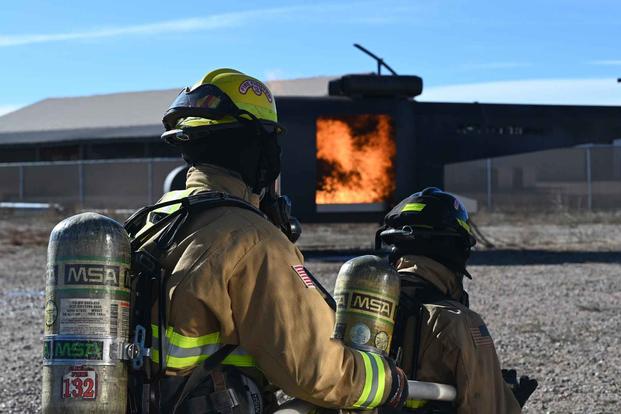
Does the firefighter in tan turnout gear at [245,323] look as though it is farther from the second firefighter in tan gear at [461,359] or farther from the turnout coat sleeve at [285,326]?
the second firefighter in tan gear at [461,359]

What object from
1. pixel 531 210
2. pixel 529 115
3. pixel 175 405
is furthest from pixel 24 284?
pixel 531 210

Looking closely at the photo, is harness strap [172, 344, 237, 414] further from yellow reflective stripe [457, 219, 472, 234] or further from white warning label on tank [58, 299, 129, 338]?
yellow reflective stripe [457, 219, 472, 234]

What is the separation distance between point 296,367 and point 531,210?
82.8ft

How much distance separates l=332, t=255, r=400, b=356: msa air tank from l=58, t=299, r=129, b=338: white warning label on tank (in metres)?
0.64

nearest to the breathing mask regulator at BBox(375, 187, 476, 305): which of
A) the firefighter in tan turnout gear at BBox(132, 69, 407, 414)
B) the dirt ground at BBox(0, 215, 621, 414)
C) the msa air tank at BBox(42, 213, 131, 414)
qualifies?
the firefighter in tan turnout gear at BBox(132, 69, 407, 414)

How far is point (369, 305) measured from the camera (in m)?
2.66

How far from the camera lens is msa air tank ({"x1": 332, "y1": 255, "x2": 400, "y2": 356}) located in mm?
2648

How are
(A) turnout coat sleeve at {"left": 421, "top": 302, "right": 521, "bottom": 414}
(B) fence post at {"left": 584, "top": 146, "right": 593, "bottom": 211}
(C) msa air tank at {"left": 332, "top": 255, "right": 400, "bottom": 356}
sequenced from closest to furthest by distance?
(C) msa air tank at {"left": 332, "top": 255, "right": 400, "bottom": 356}
(A) turnout coat sleeve at {"left": 421, "top": 302, "right": 521, "bottom": 414}
(B) fence post at {"left": 584, "top": 146, "right": 593, "bottom": 211}

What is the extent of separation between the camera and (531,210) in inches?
1054

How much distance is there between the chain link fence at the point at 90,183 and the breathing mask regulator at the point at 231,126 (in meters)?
27.6

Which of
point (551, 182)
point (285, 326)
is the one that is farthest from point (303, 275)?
point (551, 182)

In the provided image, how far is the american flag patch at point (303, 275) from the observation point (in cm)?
244

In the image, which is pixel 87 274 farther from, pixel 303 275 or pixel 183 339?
pixel 303 275

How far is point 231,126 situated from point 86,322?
717 mm
